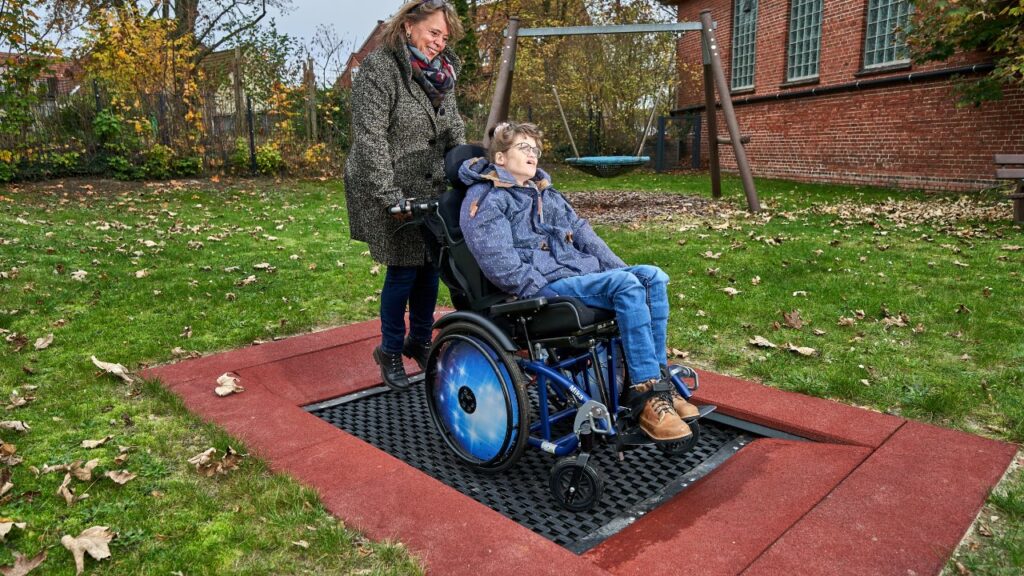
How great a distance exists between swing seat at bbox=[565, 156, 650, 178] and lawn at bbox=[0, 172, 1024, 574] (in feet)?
2.23

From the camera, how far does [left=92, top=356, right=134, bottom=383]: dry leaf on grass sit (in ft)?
12.4

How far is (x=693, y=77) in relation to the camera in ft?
68.3

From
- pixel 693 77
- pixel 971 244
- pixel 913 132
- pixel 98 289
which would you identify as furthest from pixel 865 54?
pixel 98 289

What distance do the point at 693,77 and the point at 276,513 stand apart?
20482 millimetres

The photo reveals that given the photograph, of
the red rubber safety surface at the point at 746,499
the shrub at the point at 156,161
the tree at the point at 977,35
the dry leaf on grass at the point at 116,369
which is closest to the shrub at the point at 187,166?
the shrub at the point at 156,161

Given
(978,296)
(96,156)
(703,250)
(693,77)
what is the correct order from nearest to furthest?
(978,296), (703,250), (96,156), (693,77)

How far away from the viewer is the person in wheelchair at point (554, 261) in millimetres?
2629

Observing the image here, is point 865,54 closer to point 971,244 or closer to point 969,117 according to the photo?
point 969,117

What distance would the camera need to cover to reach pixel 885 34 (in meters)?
14.1

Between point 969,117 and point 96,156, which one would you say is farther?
point 96,156

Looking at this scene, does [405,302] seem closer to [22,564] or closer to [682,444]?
[682,444]

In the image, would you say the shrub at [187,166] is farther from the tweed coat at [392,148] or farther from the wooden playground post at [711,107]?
the tweed coat at [392,148]

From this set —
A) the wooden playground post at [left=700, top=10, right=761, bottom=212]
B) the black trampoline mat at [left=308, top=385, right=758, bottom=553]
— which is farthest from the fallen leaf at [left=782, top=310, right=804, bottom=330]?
the wooden playground post at [left=700, top=10, right=761, bottom=212]

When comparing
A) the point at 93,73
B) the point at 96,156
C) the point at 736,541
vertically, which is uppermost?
the point at 93,73
